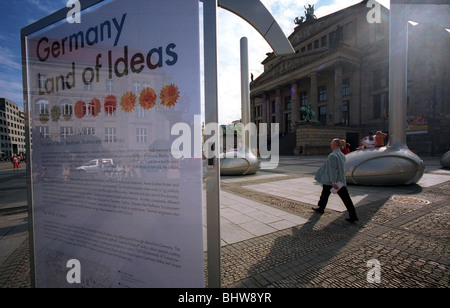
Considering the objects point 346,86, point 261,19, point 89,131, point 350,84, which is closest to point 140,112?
point 89,131

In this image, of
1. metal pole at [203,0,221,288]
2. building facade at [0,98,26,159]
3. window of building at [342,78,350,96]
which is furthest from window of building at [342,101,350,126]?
building facade at [0,98,26,159]

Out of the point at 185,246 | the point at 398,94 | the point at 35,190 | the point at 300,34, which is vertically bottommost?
the point at 185,246

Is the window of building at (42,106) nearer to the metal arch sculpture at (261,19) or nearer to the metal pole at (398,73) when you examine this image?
the metal arch sculpture at (261,19)

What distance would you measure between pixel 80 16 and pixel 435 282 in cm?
476

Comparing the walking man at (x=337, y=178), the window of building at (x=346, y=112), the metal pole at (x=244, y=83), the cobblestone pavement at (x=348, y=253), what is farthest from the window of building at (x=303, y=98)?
the walking man at (x=337, y=178)

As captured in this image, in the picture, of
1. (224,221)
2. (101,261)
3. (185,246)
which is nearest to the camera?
(185,246)

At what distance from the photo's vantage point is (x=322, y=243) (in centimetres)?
346

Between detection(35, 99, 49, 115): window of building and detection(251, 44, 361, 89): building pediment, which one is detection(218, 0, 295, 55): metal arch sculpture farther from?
detection(251, 44, 361, 89): building pediment

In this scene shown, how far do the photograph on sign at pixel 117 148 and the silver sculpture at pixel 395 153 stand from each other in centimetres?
843

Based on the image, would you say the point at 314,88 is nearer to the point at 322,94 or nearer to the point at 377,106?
the point at 322,94

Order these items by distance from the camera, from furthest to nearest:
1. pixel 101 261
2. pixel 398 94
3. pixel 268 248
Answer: pixel 398 94, pixel 268 248, pixel 101 261

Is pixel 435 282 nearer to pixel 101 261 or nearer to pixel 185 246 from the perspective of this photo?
pixel 185 246

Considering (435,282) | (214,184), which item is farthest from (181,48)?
(435,282)

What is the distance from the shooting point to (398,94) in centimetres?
828
